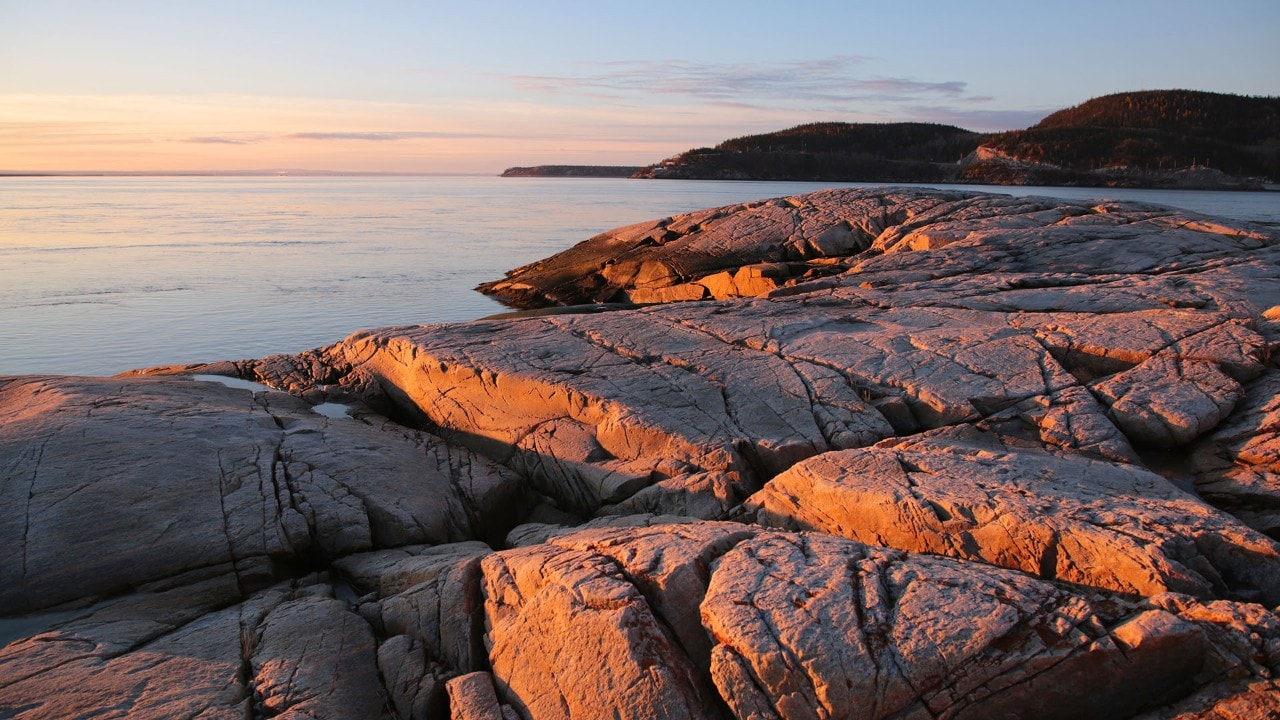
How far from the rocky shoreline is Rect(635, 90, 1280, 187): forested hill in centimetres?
7298

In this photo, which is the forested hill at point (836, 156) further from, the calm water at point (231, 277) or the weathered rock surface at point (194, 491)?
the weathered rock surface at point (194, 491)

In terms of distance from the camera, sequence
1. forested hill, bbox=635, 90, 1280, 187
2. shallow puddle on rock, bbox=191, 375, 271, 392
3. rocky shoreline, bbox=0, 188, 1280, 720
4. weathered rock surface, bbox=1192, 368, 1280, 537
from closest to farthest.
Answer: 1. rocky shoreline, bbox=0, 188, 1280, 720
2. weathered rock surface, bbox=1192, 368, 1280, 537
3. shallow puddle on rock, bbox=191, 375, 271, 392
4. forested hill, bbox=635, 90, 1280, 187

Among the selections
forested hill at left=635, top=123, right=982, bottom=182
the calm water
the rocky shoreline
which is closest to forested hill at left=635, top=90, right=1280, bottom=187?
forested hill at left=635, top=123, right=982, bottom=182

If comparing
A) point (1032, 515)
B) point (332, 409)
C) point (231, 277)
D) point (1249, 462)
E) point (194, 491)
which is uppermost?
point (1032, 515)

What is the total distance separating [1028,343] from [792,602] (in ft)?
18.9

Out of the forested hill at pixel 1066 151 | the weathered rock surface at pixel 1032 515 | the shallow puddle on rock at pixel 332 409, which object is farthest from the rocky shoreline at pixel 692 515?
the forested hill at pixel 1066 151

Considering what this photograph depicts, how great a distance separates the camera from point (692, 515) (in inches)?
279

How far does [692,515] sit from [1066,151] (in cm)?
8499

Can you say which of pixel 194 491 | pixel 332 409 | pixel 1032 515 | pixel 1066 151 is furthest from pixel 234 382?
pixel 1066 151

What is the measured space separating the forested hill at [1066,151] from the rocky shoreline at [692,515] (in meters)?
73.0

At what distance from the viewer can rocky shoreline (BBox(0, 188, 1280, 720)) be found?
4.39 m

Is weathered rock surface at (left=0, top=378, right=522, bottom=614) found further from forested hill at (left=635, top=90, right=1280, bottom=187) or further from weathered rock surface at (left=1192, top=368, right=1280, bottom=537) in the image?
forested hill at (left=635, top=90, right=1280, bottom=187)

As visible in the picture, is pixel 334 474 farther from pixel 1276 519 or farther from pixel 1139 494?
pixel 1276 519

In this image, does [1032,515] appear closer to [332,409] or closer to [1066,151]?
[332,409]
